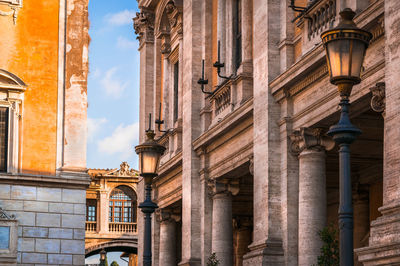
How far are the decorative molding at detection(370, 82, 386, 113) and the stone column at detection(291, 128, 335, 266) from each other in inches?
121

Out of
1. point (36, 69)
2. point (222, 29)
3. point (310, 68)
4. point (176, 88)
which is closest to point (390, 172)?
point (310, 68)

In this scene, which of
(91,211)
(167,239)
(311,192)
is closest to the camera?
(311,192)

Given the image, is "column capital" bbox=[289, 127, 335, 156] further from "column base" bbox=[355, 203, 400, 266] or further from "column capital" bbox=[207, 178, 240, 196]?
"column capital" bbox=[207, 178, 240, 196]

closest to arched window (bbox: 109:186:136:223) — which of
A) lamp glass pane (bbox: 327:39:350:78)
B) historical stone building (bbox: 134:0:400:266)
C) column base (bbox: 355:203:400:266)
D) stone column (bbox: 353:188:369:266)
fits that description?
historical stone building (bbox: 134:0:400:266)

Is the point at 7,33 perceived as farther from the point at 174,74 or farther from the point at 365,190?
the point at 365,190

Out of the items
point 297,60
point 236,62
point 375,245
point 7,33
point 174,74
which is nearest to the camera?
point 375,245

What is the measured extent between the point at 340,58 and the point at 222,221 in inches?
561

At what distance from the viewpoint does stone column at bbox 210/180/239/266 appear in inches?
934

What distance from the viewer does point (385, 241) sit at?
13.4m

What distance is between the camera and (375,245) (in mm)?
13445

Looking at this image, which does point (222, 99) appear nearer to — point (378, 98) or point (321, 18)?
point (321, 18)

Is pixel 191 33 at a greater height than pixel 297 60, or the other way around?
pixel 191 33

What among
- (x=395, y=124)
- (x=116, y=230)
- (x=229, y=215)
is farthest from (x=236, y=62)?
(x=116, y=230)

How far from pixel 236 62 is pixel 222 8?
1.86 metres
